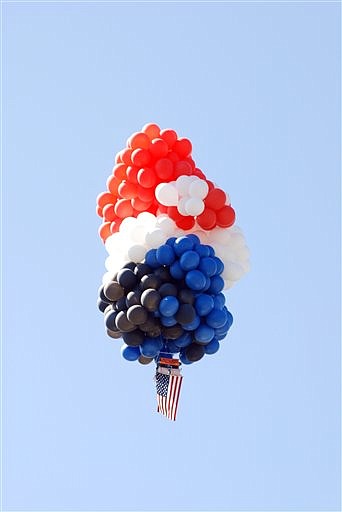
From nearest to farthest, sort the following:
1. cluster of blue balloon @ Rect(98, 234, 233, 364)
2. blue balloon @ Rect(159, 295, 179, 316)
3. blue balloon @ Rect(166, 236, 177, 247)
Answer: blue balloon @ Rect(159, 295, 179, 316)
cluster of blue balloon @ Rect(98, 234, 233, 364)
blue balloon @ Rect(166, 236, 177, 247)

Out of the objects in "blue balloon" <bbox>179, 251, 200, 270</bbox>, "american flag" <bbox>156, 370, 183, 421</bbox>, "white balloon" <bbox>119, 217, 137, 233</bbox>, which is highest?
"white balloon" <bbox>119, 217, 137, 233</bbox>

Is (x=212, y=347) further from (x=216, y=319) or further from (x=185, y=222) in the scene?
(x=185, y=222)

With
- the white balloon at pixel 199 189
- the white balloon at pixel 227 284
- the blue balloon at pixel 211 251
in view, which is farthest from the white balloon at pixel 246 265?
the white balloon at pixel 199 189

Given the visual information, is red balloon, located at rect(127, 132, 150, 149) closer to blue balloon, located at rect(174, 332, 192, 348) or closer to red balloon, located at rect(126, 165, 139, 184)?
red balloon, located at rect(126, 165, 139, 184)

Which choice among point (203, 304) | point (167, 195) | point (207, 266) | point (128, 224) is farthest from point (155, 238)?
point (203, 304)

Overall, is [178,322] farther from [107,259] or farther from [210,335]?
[107,259]

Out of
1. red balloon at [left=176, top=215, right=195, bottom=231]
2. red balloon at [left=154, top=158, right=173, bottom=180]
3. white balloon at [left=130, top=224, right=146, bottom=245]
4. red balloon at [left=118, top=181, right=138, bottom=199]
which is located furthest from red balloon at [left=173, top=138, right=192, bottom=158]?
white balloon at [left=130, top=224, right=146, bottom=245]

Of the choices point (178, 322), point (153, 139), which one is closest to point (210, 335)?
point (178, 322)
